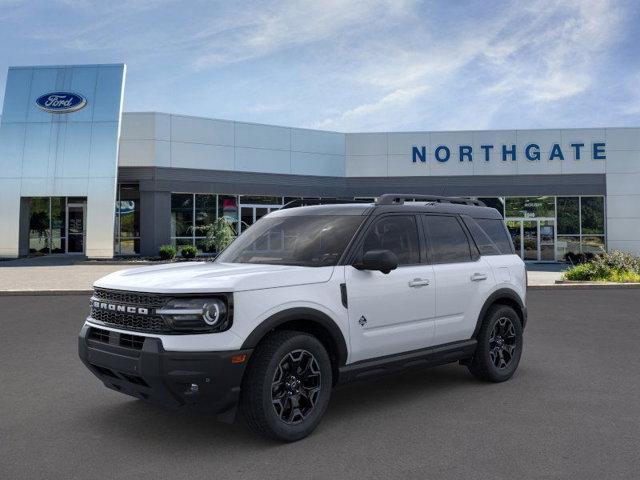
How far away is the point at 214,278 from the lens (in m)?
4.42

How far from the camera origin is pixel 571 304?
44.7 ft

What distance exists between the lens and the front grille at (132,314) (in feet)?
14.3

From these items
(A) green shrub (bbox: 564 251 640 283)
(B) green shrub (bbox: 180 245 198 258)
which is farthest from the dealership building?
(A) green shrub (bbox: 564 251 640 283)

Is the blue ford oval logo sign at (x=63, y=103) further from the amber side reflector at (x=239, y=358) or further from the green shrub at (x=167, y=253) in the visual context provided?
the amber side reflector at (x=239, y=358)

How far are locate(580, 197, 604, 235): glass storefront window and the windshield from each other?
30.9 meters

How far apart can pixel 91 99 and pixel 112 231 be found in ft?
21.8

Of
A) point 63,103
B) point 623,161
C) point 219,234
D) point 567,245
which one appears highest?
point 63,103

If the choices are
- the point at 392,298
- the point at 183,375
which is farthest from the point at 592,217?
the point at 183,375

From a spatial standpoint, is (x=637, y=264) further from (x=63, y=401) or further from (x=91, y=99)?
(x=91, y=99)

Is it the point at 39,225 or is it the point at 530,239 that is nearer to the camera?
the point at 39,225

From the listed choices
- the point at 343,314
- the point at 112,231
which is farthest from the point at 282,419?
the point at 112,231

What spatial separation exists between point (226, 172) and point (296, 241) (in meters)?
26.3

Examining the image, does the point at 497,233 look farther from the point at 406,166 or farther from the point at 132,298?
the point at 406,166

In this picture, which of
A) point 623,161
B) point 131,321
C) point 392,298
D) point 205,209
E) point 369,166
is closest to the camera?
point 131,321
